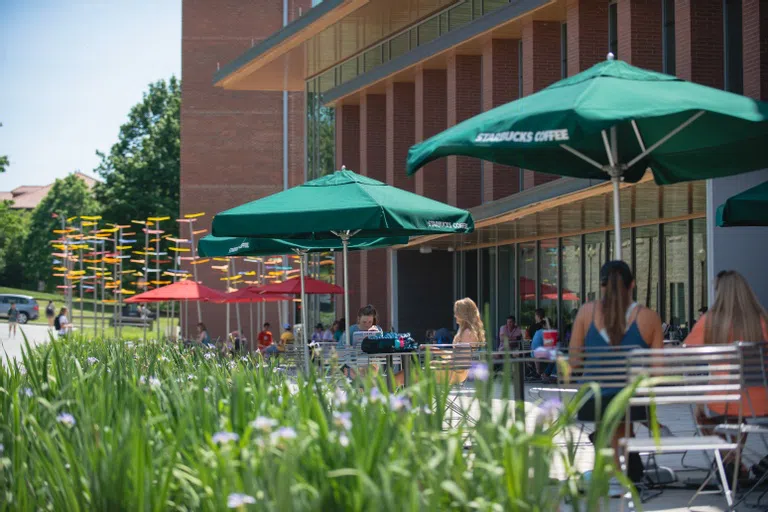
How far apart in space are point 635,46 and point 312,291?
329 inches

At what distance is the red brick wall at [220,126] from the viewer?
5416 centimetres

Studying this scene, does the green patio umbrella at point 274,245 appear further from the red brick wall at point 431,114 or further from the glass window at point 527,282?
the red brick wall at point 431,114

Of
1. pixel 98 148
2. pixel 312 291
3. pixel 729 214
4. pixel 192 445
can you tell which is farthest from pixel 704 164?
pixel 98 148

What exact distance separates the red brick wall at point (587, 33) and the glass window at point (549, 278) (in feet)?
15.4

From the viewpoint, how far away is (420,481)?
4062mm

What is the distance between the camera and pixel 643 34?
2073 cm

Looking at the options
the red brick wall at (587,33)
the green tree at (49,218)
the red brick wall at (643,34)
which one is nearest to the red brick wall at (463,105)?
the red brick wall at (587,33)

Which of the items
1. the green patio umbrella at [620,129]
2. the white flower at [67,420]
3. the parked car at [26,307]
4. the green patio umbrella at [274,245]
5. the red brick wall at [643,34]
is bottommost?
the parked car at [26,307]

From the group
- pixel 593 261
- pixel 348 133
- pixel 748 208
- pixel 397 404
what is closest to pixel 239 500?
pixel 397 404

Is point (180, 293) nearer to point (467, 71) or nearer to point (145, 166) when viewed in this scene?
point (467, 71)

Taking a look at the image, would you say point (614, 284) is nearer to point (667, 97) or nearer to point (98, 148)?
point (667, 97)

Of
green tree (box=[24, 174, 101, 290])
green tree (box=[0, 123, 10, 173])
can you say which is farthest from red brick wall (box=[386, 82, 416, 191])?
green tree (box=[24, 174, 101, 290])

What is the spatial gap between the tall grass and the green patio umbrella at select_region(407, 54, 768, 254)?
214 cm

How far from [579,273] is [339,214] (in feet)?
49.1
